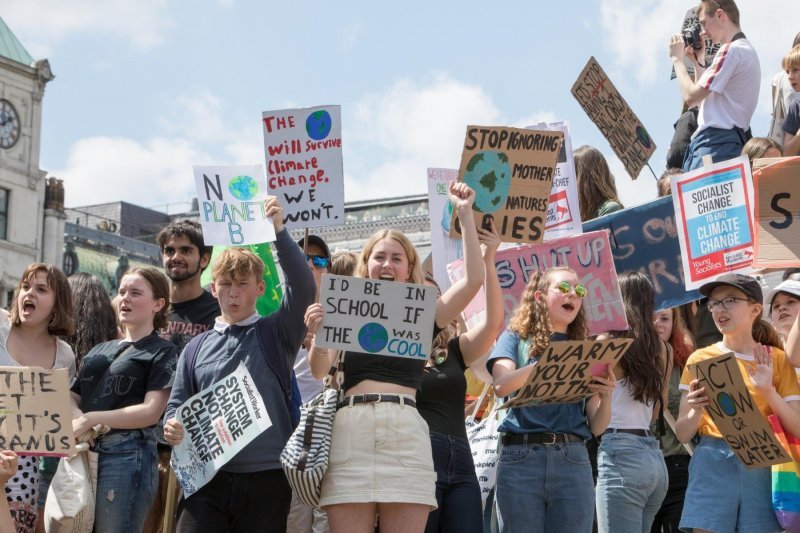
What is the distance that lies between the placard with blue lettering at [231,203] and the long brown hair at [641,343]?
2048 millimetres

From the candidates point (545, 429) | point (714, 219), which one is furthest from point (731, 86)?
point (545, 429)

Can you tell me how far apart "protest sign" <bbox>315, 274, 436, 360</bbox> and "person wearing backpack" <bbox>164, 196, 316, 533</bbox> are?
301 millimetres

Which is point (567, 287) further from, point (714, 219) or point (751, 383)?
point (714, 219)

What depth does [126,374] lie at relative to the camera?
7238 mm

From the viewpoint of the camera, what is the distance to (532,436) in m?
6.88

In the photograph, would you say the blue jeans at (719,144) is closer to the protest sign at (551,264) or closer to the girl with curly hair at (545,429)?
the protest sign at (551,264)

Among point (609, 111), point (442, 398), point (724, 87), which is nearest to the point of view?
point (442, 398)

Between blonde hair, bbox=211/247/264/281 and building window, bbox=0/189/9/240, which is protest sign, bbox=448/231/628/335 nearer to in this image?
blonde hair, bbox=211/247/264/281

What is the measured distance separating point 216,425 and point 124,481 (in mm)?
909

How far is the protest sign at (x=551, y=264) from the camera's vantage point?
8.02 metres

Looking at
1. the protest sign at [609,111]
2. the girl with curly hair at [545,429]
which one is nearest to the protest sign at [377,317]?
the girl with curly hair at [545,429]

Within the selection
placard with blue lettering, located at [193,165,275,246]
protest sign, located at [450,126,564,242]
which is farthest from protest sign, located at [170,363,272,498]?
protest sign, located at [450,126,564,242]

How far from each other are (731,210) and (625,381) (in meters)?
1.69

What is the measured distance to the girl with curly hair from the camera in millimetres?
6770
